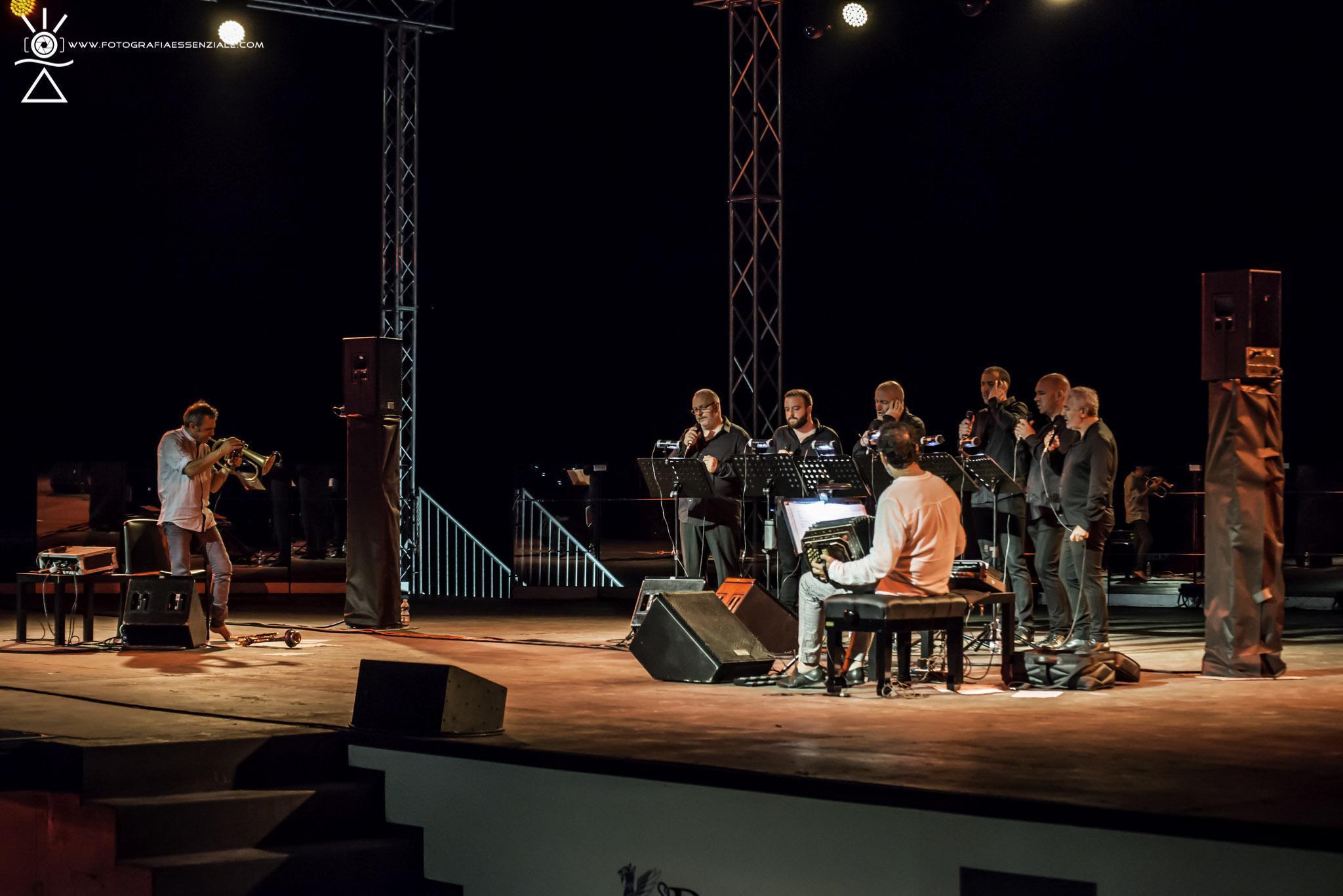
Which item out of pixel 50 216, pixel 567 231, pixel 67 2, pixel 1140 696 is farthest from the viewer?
pixel 567 231

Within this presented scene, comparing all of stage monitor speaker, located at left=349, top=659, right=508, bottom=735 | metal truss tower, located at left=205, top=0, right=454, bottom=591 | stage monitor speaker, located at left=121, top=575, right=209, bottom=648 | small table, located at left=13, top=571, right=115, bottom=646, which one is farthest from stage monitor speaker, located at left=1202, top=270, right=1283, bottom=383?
metal truss tower, located at left=205, top=0, right=454, bottom=591

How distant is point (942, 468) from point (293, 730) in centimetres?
385

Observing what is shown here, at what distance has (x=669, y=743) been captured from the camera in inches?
223

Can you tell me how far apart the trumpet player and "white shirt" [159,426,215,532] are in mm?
8365

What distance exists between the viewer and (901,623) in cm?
671

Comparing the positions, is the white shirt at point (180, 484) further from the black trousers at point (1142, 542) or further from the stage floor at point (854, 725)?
the black trousers at point (1142, 542)

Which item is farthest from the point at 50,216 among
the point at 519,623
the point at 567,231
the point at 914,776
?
the point at 914,776

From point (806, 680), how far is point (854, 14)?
7.87 meters

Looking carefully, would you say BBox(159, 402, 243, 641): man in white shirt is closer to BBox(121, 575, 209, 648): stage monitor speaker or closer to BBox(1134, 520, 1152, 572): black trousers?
BBox(121, 575, 209, 648): stage monitor speaker

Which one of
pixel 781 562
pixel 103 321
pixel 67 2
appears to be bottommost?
pixel 781 562

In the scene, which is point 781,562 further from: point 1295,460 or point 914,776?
point 1295,460

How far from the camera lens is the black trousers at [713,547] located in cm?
967

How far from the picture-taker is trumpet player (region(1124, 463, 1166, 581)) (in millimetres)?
13938

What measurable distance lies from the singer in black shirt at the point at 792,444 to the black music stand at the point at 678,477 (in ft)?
1.84
